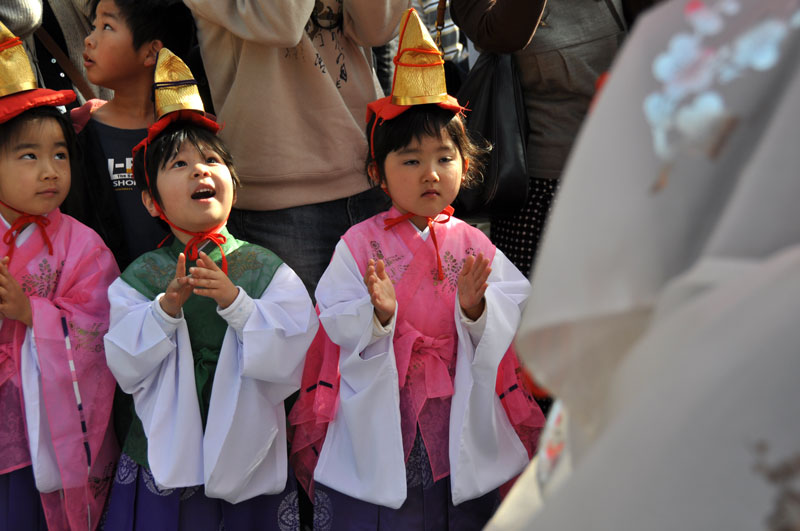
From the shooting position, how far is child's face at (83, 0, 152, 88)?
295 cm

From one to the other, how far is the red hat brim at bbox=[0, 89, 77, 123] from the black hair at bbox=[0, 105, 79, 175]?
0.06ft

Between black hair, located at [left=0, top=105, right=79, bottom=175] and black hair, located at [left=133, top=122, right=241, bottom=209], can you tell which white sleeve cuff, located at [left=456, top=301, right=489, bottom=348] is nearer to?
black hair, located at [left=133, top=122, right=241, bottom=209]

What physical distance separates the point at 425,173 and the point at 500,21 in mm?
581

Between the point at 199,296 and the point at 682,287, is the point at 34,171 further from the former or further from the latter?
the point at 682,287

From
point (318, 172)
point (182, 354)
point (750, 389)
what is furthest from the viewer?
point (318, 172)

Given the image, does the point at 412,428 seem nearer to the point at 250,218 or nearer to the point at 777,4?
the point at 250,218

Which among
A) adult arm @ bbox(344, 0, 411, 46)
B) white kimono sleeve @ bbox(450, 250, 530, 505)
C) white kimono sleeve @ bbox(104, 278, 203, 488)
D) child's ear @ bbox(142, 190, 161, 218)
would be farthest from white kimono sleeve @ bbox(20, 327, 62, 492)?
adult arm @ bbox(344, 0, 411, 46)

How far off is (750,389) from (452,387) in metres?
1.79

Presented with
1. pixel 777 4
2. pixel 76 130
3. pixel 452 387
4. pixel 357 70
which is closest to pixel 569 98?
pixel 357 70

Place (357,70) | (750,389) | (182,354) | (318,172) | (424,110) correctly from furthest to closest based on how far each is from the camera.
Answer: (357,70) → (318,172) → (424,110) → (182,354) → (750,389)

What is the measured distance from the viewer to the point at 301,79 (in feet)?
9.53

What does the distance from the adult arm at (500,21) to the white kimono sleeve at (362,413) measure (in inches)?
38.3

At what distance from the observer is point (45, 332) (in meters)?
2.50

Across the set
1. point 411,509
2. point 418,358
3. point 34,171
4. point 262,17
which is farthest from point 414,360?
point 34,171
